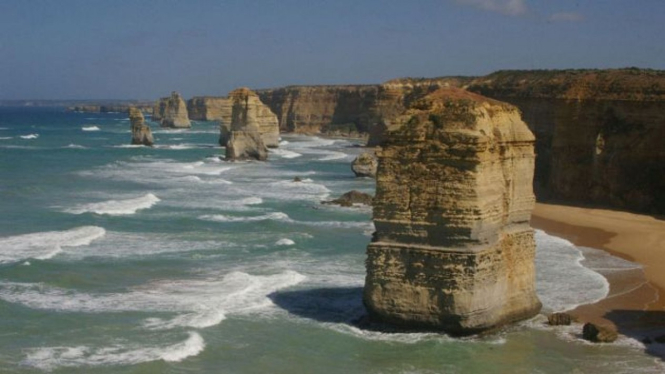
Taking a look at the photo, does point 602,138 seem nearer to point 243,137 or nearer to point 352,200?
point 352,200

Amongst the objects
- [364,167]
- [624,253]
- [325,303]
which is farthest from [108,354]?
[364,167]

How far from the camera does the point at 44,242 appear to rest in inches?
1128

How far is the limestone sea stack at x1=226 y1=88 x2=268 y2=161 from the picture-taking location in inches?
2606

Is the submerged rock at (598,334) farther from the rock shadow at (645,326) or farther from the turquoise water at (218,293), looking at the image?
the rock shadow at (645,326)

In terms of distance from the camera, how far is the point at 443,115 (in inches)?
677

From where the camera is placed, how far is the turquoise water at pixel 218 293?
16.5m

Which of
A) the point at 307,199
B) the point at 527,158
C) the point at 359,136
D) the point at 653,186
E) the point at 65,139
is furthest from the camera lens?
the point at 359,136

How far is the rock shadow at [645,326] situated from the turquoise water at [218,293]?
13.9 inches

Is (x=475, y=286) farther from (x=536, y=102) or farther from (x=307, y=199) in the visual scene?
(x=536, y=102)

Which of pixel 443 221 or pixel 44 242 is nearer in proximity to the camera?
pixel 443 221

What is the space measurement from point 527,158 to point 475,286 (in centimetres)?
380

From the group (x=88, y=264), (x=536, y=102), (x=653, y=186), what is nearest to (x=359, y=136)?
(x=536, y=102)

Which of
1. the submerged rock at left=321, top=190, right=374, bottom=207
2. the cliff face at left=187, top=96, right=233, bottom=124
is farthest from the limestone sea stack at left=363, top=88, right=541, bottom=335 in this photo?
the cliff face at left=187, top=96, right=233, bottom=124

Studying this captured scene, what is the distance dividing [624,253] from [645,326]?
9.96 meters
